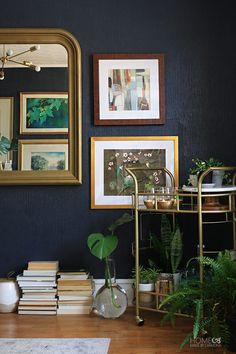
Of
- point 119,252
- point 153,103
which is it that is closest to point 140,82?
point 153,103

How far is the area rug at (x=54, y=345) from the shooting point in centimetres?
242

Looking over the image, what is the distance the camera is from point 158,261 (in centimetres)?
321

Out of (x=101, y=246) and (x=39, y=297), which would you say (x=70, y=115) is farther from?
(x=39, y=297)

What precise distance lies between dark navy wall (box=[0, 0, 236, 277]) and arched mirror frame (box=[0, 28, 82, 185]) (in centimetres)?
6

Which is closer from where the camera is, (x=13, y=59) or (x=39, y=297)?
(x=39, y=297)

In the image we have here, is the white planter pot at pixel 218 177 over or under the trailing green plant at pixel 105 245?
over

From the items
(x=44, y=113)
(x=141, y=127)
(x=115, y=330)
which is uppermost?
(x=44, y=113)

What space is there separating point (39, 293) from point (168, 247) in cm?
95

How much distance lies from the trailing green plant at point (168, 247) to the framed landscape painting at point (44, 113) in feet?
3.32

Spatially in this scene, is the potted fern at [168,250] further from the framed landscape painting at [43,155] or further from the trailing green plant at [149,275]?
the framed landscape painting at [43,155]

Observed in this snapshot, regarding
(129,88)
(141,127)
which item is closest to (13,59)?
(129,88)

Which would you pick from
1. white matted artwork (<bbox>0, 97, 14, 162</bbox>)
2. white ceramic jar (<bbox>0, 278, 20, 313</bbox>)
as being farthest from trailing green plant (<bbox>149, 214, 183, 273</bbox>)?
white matted artwork (<bbox>0, 97, 14, 162</bbox>)

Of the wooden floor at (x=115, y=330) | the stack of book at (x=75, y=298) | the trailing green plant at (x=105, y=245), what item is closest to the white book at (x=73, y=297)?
the stack of book at (x=75, y=298)

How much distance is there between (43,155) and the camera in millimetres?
3350
